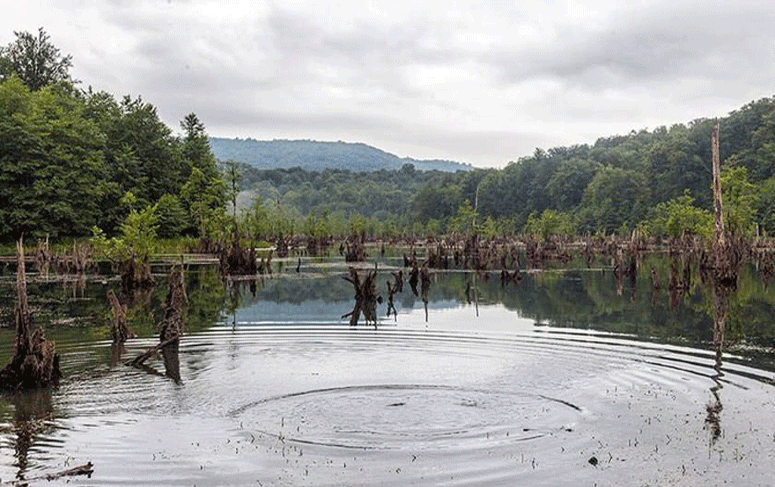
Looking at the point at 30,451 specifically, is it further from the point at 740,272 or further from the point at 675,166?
the point at 675,166

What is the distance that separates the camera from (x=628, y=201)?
114625mm

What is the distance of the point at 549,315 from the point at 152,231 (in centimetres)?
2040

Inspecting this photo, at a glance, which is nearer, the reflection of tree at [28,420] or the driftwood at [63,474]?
the driftwood at [63,474]

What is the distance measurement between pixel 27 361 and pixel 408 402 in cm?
658

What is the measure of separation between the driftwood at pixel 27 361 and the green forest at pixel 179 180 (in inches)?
871

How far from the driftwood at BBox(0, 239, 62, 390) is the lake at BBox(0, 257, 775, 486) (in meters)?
0.39

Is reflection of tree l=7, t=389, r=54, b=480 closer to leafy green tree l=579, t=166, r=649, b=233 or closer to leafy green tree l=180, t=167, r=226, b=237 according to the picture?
leafy green tree l=180, t=167, r=226, b=237

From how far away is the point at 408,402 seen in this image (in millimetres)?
12195

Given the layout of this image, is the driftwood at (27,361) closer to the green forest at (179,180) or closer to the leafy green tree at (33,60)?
the green forest at (179,180)

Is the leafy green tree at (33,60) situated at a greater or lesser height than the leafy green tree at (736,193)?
greater

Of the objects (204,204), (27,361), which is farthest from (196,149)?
(27,361)

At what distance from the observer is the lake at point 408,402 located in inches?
355

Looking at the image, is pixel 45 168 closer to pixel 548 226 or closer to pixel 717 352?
pixel 548 226

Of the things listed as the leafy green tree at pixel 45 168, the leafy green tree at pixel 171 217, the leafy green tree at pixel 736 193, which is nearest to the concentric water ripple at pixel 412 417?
the leafy green tree at pixel 736 193
